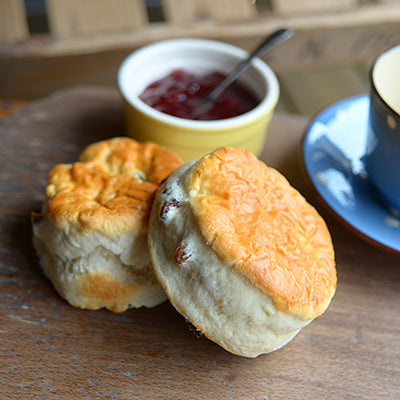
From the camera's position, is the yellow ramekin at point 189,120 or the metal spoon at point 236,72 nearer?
the yellow ramekin at point 189,120

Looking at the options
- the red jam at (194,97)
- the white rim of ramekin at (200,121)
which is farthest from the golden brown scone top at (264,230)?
the red jam at (194,97)

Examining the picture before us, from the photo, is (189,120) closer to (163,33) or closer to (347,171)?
(347,171)

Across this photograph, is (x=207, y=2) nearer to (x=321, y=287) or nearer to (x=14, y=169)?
(x=14, y=169)

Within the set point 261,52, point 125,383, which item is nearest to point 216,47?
point 261,52

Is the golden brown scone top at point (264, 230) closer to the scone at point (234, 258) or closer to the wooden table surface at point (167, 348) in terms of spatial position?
the scone at point (234, 258)

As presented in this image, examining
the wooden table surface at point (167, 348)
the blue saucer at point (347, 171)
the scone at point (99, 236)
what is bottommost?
the wooden table surface at point (167, 348)

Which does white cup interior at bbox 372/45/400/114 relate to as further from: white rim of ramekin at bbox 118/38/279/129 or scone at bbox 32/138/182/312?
scone at bbox 32/138/182/312
